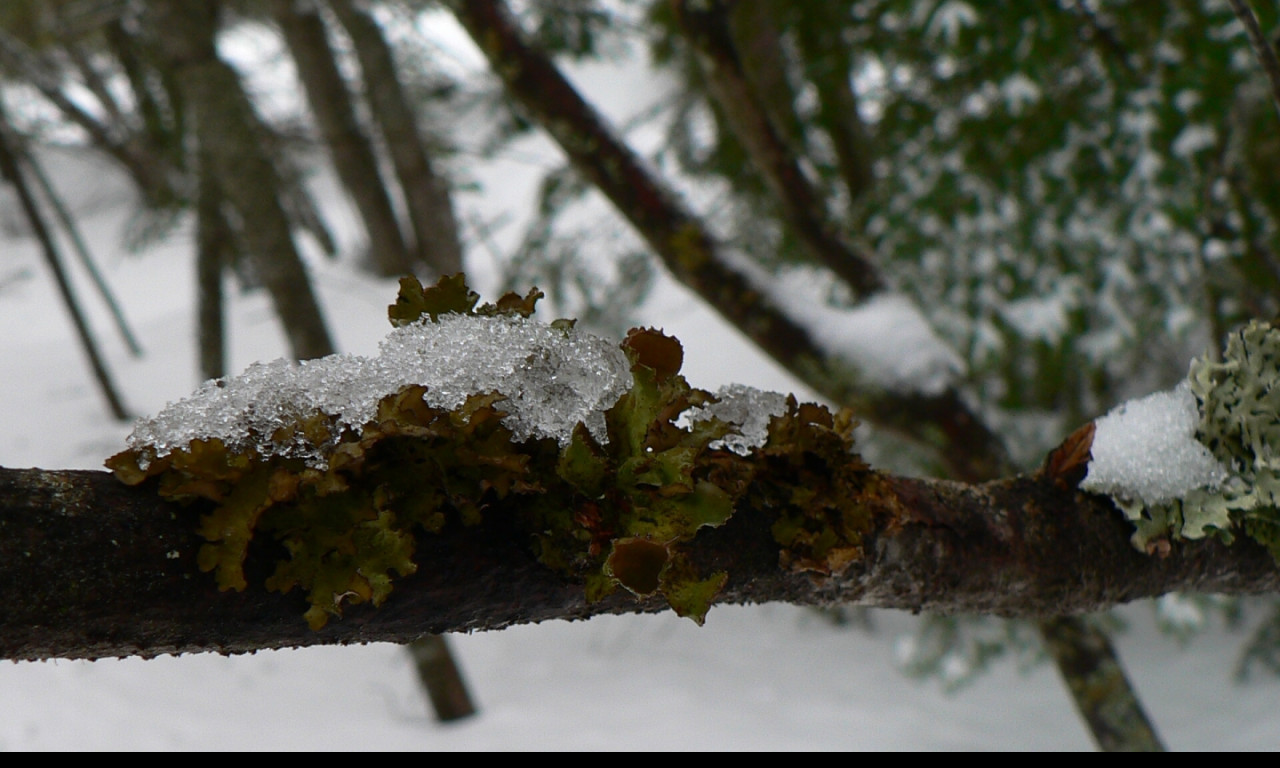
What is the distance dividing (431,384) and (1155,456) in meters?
0.86

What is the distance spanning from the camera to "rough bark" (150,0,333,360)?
13.5 feet

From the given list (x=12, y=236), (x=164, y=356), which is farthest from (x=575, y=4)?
(x=12, y=236)

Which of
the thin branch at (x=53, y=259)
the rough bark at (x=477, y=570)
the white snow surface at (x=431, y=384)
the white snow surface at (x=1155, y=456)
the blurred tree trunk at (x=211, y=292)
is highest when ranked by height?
the thin branch at (x=53, y=259)

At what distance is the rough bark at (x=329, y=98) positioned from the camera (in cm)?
621

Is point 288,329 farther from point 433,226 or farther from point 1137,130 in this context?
point 1137,130

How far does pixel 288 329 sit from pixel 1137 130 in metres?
3.64

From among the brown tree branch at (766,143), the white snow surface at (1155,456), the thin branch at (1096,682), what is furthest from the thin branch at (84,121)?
the white snow surface at (1155,456)

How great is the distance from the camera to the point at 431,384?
80 cm

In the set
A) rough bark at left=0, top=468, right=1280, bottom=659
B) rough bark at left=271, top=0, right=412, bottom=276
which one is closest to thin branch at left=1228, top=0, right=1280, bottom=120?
rough bark at left=0, top=468, right=1280, bottom=659

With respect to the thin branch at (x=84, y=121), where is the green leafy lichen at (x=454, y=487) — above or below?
below

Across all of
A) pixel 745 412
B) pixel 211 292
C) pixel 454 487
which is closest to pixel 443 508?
pixel 454 487

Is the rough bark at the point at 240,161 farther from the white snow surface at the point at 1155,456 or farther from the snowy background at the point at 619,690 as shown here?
the white snow surface at the point at 1155,456

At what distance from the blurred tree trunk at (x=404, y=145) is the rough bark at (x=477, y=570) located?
4.70 metres

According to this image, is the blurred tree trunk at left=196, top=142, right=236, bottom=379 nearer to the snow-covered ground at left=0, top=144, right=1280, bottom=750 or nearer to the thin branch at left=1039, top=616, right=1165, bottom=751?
the snow-covered ground at left=0, top=144, right=1280, bottom=750
